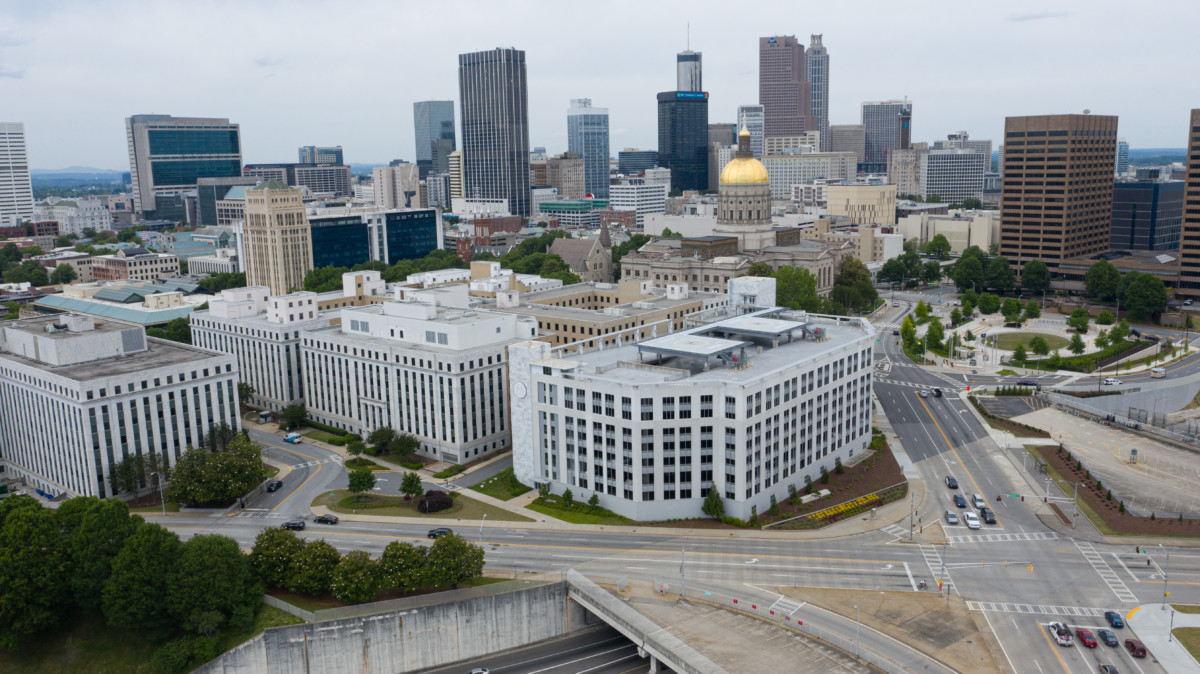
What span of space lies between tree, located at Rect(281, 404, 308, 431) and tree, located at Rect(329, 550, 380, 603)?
58.1 m

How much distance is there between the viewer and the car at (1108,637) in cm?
7910

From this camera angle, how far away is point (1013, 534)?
335ft

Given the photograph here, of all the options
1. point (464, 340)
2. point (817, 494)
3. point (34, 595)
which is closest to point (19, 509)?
point (34, 595)

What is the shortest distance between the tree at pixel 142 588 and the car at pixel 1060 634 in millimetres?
76968

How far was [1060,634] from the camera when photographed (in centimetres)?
7969

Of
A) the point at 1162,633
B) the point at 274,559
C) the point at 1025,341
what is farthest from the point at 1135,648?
the point at 1025,341

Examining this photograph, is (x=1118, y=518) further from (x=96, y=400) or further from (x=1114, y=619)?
(x=96, y=400)

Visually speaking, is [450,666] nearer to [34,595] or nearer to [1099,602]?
[34,595]

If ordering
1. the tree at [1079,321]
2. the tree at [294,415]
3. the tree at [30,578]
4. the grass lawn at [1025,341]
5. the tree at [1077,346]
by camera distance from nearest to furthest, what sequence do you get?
the tree at [30,578] < the tree at [294,415] < the tree at [1077,346] < the grass lawn at [1025,341] < the tree at [1079,321]

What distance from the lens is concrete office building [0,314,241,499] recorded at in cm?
11188

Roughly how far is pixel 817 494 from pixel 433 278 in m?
108

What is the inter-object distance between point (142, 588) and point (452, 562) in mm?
27257

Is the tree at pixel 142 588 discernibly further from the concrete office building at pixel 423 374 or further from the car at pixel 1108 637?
the car at pixel 1108 637

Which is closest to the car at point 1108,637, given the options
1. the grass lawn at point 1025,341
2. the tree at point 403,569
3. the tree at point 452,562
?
the tree at point 452,562
